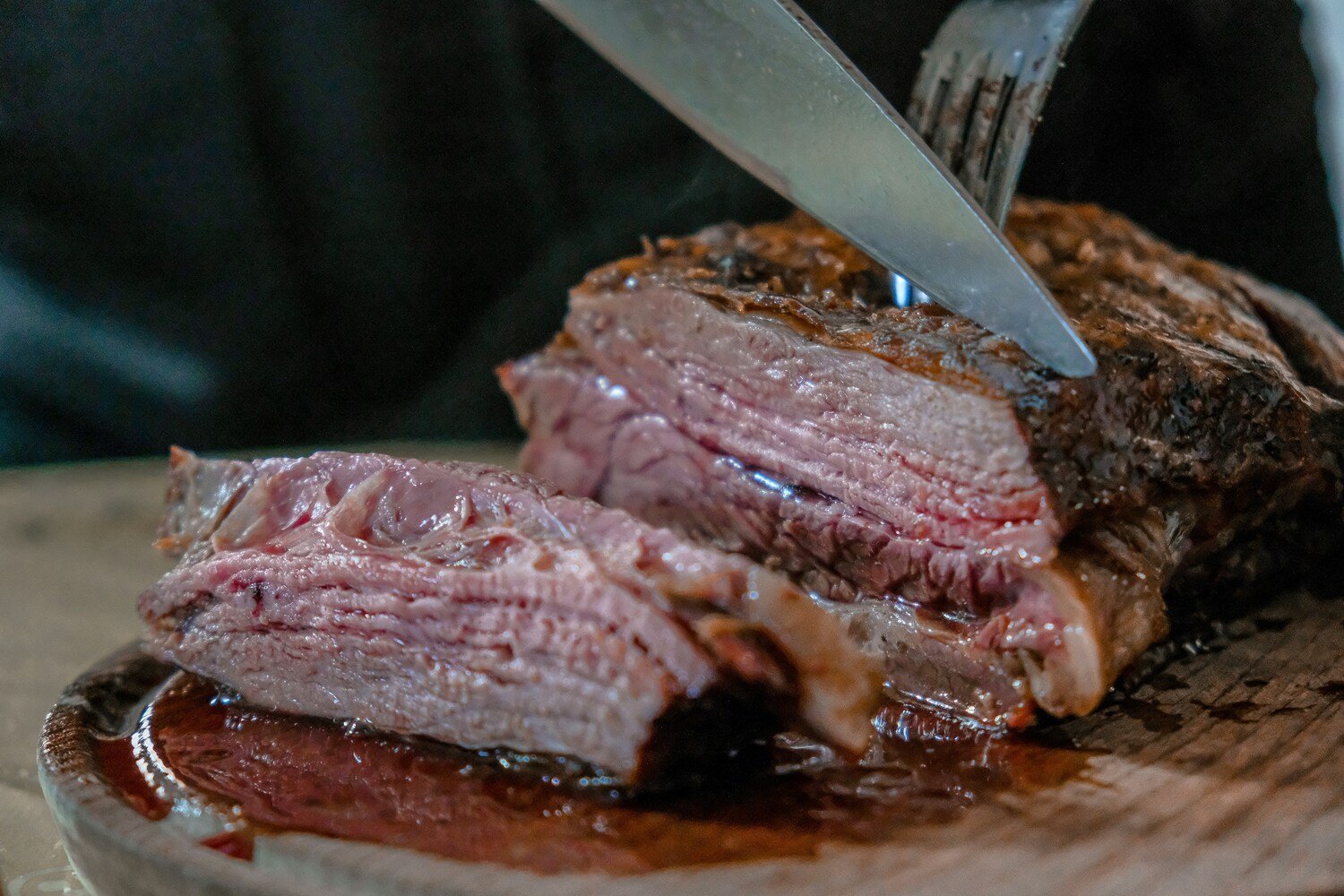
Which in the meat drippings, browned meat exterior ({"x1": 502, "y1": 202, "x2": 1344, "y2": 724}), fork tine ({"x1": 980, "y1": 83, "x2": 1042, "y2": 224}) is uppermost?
fork tine ({"x1": 980, "y1": 83, "x2": 1042, "y2": 224})

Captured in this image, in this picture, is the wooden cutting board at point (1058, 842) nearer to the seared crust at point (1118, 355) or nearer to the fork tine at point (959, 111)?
the seared crust at point (1118, 355)

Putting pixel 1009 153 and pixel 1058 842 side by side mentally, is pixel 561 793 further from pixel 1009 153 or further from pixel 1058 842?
pixel 1009 153

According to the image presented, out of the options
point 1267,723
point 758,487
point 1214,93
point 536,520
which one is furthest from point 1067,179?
point 536,520

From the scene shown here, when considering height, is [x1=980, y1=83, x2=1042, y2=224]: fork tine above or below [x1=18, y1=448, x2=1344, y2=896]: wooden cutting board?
above

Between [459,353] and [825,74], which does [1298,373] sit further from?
[459,353]

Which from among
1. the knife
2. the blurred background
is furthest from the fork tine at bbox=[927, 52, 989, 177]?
the blurred background

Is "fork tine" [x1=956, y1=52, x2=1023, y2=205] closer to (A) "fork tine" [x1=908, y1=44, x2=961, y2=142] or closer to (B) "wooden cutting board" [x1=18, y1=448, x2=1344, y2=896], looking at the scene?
(A) "fork tine" [x1=908, y1=44, x2=961, y2=142]
